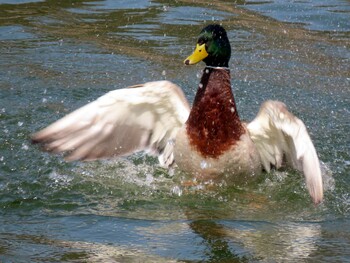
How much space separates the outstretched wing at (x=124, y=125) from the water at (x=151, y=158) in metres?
0.24

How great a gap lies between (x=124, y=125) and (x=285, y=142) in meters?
1.18

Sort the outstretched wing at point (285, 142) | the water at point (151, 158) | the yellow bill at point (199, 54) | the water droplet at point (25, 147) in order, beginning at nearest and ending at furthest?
the water at point (151, 158)
the outstretched wing at point (285, 142)
the yellow bill at point (199, 54)
the water droplet at point (25, 147)

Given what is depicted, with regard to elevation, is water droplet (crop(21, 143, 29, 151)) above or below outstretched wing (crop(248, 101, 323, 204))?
below

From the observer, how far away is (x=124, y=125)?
21.1ft

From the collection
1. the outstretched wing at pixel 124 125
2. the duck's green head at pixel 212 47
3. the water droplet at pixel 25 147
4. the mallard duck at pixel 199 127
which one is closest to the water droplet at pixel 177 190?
the mallard duck at pixel 199 127

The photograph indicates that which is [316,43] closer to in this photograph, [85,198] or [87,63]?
A: [87,63]

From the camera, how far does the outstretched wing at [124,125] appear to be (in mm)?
6094

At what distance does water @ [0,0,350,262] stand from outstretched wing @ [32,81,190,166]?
239 mm

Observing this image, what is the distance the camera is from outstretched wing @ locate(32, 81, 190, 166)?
6.09 m

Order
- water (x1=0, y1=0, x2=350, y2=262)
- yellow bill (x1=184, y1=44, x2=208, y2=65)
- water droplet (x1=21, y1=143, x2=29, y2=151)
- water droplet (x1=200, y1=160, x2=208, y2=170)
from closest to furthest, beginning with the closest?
water (x1=0, y1=0, x2=350, y2=262)
yellow bill (x1=184, y1=44, x2=208, y2=65)
water droplet (x1=200, y1=160, x2=208, y2=170)
water droplet (x1=21, y1=143, x2=29, y2=151)

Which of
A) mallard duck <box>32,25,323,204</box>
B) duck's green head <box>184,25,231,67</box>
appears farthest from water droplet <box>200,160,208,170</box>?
duck's green head <box>184,25,231,67</box>

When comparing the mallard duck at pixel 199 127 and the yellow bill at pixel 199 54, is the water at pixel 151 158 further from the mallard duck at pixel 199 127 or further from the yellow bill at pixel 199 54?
the yellow bill at pixel 199 54

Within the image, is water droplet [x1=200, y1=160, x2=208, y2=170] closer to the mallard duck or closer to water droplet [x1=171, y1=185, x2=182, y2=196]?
the mallard duck

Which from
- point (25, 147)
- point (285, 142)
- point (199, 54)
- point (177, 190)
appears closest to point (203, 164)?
point (177, 190)
